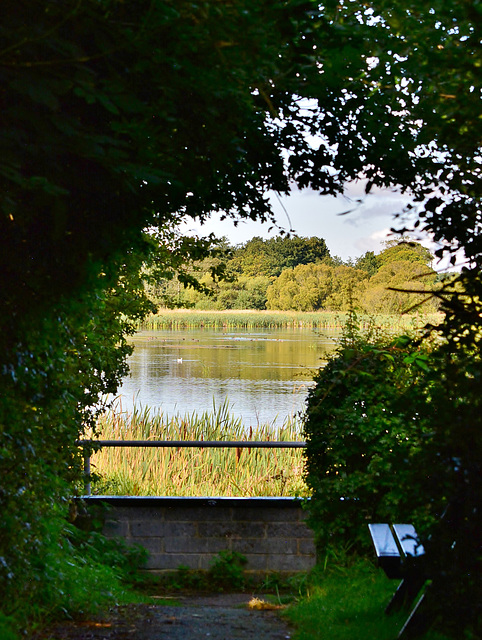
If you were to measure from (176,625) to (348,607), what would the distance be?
108 cm

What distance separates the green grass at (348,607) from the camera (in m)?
4.00

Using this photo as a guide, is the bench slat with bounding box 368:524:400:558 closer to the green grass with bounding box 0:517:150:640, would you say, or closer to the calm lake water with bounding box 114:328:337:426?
the green grass with bounding box 0:517:150:640

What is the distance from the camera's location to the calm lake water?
14953mm

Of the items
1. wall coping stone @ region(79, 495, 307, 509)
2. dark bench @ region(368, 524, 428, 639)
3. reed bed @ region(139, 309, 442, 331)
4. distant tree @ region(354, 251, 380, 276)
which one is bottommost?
wall coping stone @ region(79, 495, 307, 509)

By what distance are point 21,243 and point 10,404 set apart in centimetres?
68

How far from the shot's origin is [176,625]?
4375 millimetres

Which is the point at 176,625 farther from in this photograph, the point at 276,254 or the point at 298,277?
the point at 276,254

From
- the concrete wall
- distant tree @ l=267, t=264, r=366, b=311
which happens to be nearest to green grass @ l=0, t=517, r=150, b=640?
the concrete wall

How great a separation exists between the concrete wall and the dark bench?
2216 mm

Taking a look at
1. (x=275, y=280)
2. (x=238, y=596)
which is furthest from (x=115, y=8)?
(x=275, y=280)

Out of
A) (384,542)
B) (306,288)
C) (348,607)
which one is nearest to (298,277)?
(306,288)

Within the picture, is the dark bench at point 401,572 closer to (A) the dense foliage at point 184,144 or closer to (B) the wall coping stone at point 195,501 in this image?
(A) the dense foliage at point 184,144

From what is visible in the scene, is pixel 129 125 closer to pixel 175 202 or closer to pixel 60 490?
pixel 175 202

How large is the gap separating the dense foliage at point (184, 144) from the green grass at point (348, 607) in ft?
5.34
